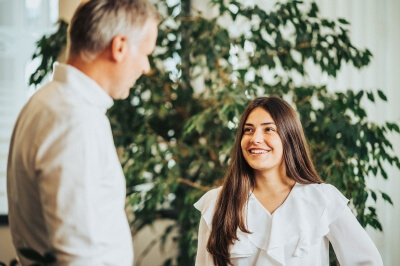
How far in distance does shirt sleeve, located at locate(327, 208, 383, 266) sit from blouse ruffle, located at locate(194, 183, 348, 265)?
31mm

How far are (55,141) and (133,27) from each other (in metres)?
0.27

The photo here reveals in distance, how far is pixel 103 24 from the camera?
97 cm

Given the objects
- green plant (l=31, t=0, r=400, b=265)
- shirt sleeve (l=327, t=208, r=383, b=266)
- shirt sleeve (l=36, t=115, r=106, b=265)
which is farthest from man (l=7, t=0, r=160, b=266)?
green plant (l=31, t=0, r=400, b=265)

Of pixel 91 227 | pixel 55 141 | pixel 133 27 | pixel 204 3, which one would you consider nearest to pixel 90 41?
pixel 133 27

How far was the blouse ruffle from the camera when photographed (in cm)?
165

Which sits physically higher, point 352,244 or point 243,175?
point 243,175

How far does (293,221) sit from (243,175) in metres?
0.24

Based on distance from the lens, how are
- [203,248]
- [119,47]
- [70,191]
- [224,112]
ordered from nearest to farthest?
[70,191]
[119,47]
[203,248]
[224,112]

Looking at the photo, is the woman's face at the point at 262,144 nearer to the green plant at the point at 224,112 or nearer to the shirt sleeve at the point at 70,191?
the green plant at the point at 224,112

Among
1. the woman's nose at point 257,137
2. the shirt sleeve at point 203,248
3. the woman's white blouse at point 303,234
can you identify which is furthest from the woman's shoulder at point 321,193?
the shirt sleeve at point 203,248

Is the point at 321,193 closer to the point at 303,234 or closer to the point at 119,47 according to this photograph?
the point at 303,234

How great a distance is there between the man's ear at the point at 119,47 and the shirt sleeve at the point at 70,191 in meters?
0.16

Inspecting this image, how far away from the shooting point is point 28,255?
0.82 meters

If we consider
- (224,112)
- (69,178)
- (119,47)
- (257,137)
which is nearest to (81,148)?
(69,178)
